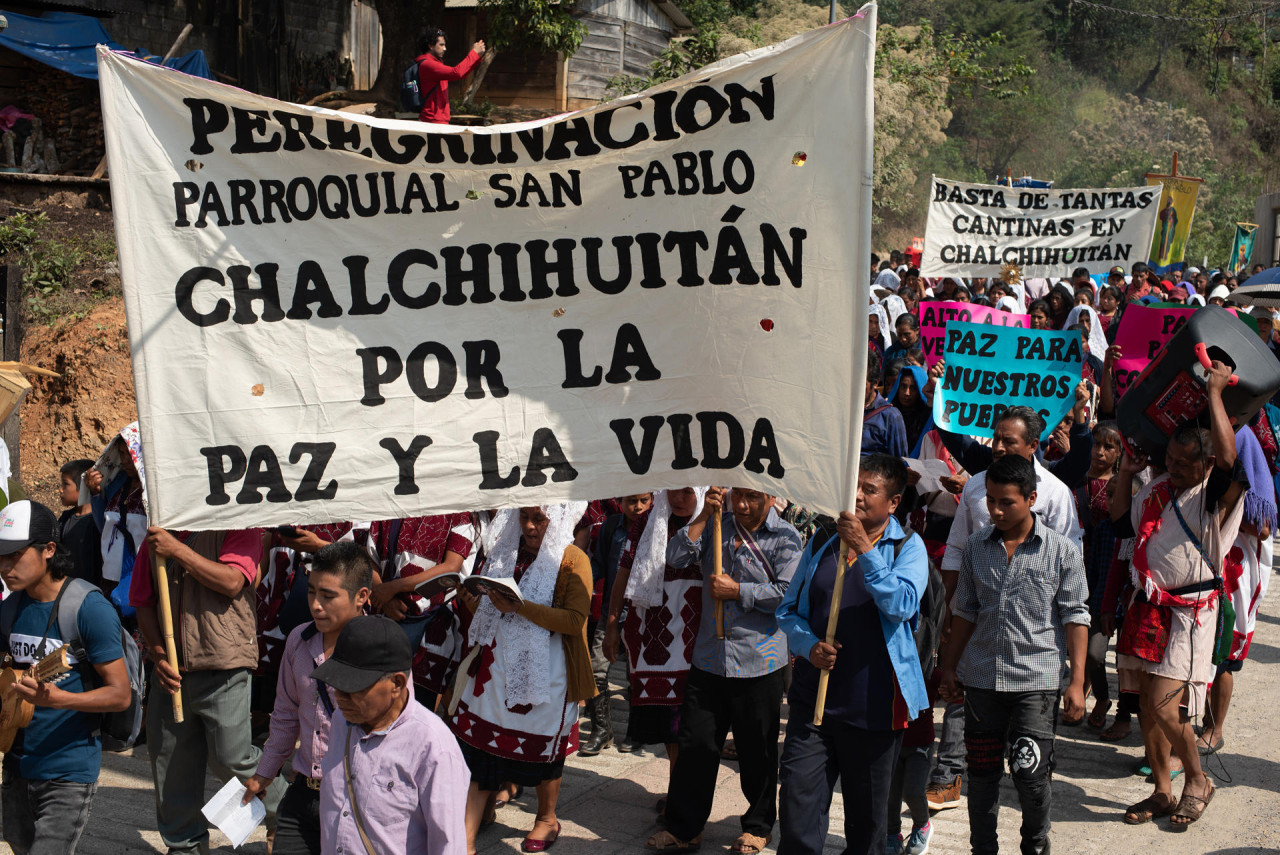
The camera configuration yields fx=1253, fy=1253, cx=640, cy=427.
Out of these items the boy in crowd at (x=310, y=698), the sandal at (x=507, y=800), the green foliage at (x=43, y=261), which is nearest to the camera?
the boy in crowd at (x=310, y=698)

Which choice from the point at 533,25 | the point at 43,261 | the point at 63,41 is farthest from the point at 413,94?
the point at 533,25

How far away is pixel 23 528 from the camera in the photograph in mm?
4617

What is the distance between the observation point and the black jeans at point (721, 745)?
5.72 meters

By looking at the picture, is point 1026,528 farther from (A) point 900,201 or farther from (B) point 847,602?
(A) point 900,201

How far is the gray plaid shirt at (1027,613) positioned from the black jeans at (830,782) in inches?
22.0

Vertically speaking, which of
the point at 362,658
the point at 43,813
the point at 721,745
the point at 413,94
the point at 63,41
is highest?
the point at 63,41

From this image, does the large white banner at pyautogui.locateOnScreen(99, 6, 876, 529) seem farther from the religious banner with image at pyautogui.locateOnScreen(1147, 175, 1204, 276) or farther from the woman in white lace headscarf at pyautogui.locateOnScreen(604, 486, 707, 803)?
the religious banner with image at pyautogui.locateOnScreen(1147, 175, 1204, 276)

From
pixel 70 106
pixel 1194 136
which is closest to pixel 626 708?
pixel 70 106

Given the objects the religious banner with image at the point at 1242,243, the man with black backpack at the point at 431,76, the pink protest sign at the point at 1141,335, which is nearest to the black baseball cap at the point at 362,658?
the pink protest sign at the point at 1141,335

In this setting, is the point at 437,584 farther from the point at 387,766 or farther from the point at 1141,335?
the point at 1141,335

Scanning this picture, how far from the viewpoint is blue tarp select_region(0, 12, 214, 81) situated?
17.0 meters

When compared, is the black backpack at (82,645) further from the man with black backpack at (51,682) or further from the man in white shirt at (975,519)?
the man in white shirt at (975,519)

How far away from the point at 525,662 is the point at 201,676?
4.47ft

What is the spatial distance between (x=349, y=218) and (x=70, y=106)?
15.4m
